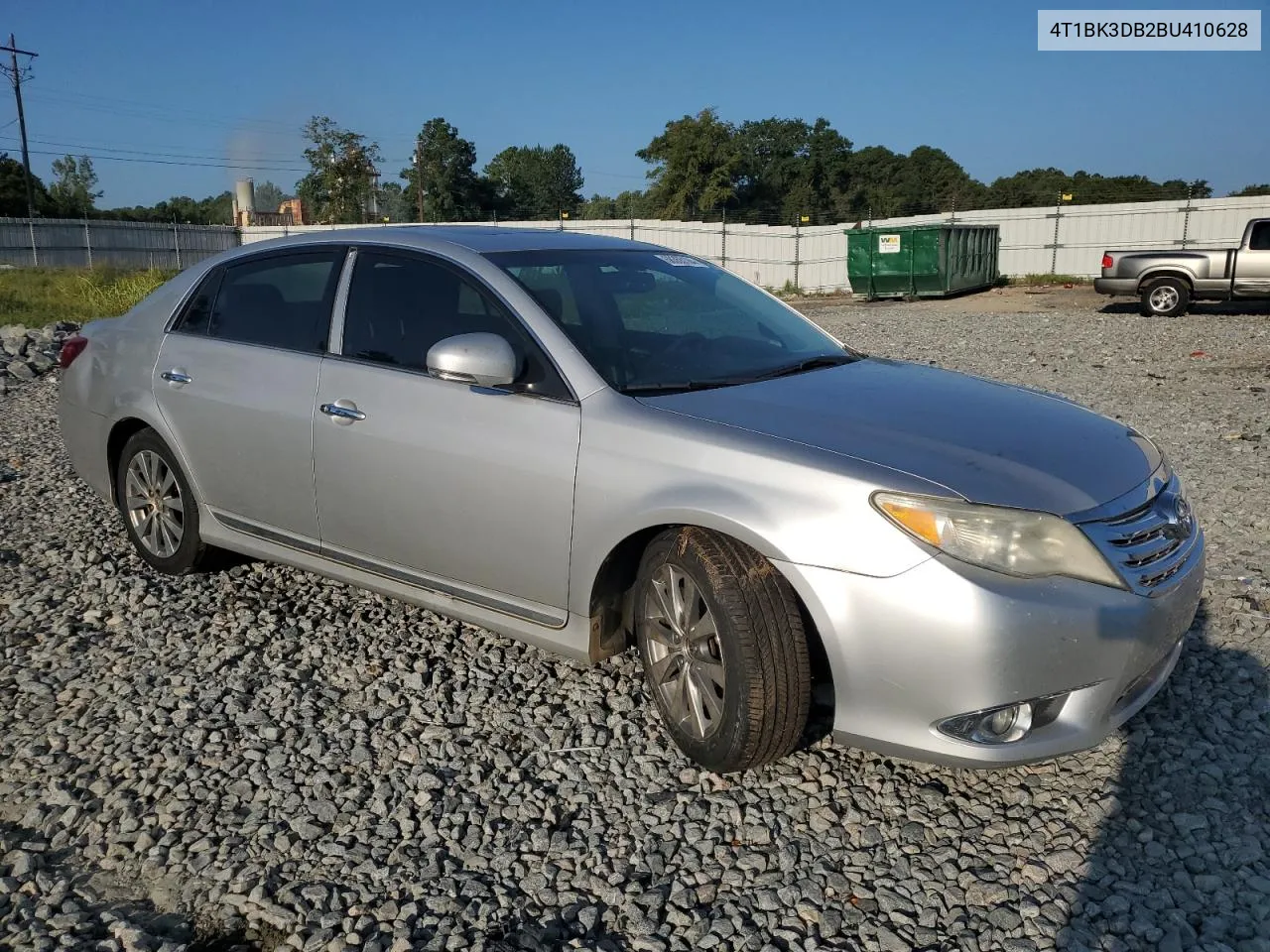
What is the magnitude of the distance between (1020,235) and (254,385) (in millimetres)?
29267

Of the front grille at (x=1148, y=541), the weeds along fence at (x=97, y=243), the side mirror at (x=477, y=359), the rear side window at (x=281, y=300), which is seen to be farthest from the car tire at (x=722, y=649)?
the weeds along fence at (x=97, y=243)

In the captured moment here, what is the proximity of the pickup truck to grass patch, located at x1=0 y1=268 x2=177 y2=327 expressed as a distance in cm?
1676

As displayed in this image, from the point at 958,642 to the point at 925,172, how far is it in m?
81.9

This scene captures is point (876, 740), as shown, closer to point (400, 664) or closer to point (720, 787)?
point (720, 787)

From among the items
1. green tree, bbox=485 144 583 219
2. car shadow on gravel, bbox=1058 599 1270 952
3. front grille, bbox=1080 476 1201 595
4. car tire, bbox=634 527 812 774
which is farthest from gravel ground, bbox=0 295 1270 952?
green tree, bbox=485 144 583 219

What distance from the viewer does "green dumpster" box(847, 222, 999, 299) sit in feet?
81.3

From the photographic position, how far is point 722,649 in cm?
300

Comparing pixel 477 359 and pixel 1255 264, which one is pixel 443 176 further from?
pixel 477 359

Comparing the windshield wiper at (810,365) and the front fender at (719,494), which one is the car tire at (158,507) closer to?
the front fender at (719,494)

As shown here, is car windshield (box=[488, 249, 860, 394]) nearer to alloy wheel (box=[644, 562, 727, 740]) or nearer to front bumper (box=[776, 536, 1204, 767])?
alloy wheel (box=[644, 562, 727, 740])

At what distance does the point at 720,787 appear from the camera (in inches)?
124

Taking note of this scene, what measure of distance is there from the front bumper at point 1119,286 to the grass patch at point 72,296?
54.1ft

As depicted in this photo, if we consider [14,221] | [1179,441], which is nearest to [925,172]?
[14,221]

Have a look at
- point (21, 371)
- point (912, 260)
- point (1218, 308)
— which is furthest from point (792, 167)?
point (21, 371)
